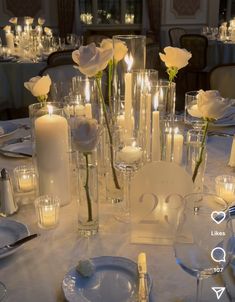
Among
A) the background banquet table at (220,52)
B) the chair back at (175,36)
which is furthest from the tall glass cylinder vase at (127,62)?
the chair back at (175,36)

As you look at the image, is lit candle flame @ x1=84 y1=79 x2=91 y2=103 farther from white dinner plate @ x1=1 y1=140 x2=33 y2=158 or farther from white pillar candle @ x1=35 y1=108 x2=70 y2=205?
white dinner plate @ x1=1 y1=140 x2=33 y2=158

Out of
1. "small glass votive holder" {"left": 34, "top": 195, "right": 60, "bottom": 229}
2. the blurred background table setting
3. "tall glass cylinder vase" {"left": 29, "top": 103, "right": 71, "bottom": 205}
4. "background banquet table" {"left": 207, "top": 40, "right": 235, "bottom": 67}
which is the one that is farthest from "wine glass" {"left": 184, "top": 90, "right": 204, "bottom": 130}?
"background banquet table" {"left": 207, "top": 40, "right": 235, "bottom": 67}

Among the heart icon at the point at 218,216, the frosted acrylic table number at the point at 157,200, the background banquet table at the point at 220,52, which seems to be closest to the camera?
the heart icon at the point at 218,216

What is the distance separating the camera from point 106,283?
2.73ft

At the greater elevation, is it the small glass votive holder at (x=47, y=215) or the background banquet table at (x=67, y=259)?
the small glass votive holder at (x=47, y=215)

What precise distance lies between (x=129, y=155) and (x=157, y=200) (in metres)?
0.15

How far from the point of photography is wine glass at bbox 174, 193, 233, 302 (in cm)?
75

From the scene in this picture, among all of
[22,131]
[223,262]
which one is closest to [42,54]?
[22,131]

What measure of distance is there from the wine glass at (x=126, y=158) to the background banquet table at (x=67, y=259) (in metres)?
0.04

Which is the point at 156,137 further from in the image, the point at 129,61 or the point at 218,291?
the point at 218,291

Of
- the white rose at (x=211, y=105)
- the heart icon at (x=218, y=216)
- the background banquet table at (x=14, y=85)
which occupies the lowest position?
the background banquet table at (x=14, y=85)

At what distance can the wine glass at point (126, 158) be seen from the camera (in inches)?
42.5

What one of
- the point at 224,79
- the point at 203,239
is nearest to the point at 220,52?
the point at 224,79

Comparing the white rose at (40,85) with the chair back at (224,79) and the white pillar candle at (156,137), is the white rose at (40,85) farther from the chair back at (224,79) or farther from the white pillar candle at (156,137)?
the chair back at (224,79)
